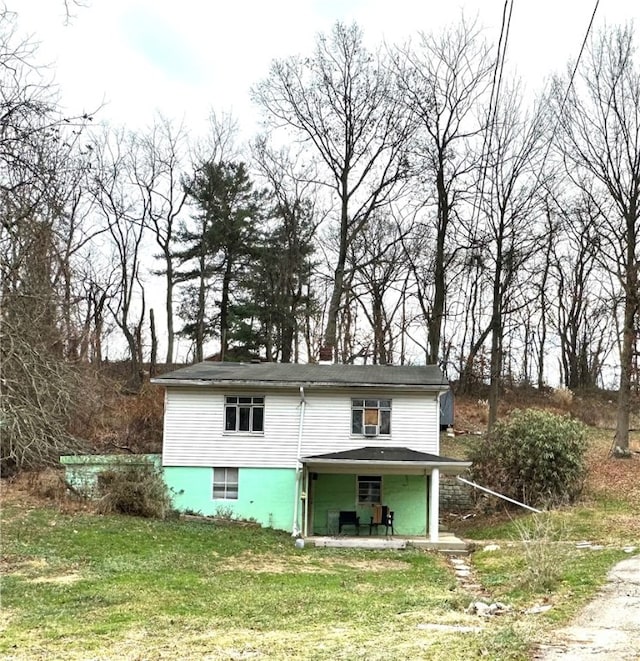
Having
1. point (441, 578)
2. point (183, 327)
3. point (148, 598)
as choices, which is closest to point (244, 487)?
point (441, 578)

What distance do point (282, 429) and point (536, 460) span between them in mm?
7526

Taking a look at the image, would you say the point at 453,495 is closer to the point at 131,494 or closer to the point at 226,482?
the point at 226,482

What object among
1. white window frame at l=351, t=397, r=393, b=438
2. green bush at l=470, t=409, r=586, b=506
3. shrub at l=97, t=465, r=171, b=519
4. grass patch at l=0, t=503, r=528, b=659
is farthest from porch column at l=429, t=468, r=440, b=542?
shrub at l=97, t=465, r=171, b=519

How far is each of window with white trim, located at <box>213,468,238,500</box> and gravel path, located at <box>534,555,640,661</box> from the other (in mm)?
12802

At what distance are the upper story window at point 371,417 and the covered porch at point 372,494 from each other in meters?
0.65

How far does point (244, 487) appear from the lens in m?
21.9

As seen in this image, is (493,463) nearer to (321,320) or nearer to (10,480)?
(10,480)

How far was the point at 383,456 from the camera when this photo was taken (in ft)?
67.7

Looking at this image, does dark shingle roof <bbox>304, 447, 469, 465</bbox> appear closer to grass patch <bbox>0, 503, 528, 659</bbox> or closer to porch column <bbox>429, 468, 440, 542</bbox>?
porch column <bbox>429, 468, 440, 542</bbox>

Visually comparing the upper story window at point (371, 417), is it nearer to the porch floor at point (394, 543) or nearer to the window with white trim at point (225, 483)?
the porch floor at point (394, 543)

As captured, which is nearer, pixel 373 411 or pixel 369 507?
pixel 373 411

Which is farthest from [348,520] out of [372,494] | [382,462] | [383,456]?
[382,462]

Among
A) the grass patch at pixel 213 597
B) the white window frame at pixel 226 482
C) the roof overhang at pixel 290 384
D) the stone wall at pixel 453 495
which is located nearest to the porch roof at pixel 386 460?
the roof overhang at pixel 290 384

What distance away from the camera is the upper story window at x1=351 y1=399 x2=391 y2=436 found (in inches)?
870
